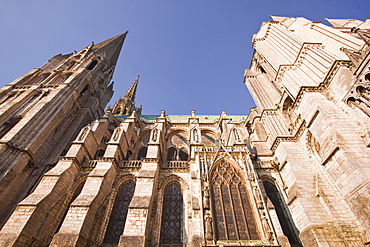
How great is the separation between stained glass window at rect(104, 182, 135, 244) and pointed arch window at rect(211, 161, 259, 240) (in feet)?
16.2

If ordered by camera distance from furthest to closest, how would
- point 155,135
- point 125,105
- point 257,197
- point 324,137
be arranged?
point 125,105 < point 155,135 < point 257,197 < point 324,137

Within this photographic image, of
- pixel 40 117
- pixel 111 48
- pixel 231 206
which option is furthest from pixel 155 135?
pixel 111 48

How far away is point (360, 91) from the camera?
24.0 ft

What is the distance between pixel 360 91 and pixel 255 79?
12210mm

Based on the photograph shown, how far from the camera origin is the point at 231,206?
9.09m

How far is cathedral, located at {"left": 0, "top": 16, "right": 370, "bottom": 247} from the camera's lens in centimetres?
737

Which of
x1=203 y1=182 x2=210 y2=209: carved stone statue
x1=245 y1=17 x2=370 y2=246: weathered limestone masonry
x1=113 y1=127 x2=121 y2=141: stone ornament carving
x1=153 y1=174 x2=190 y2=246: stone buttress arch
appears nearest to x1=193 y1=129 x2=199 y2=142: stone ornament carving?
x1=153 y1=174 x2=190 y2=246: stone buttress arch

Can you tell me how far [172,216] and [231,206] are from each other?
127 inches

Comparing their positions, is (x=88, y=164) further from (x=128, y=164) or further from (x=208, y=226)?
(x=208, y=226)

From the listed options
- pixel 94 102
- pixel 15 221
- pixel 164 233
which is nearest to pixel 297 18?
pixel 164 233

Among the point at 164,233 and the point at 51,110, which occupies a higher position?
the point at 51,110

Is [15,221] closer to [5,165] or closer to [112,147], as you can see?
[5,165]

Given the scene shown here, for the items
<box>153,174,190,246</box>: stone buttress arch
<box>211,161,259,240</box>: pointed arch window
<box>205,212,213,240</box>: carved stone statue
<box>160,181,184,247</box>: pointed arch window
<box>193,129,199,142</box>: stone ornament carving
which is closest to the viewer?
<box>205,212,213,240</box>: carved stone statue

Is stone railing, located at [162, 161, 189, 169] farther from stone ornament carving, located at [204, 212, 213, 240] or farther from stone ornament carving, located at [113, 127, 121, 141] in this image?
stone ornament carving, located at [204, 212, 213, 240]
